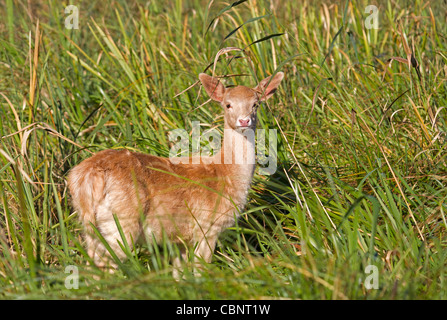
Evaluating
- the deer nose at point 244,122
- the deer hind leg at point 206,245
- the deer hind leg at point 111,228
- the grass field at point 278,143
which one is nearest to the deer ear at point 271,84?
the grass field at point 278,143

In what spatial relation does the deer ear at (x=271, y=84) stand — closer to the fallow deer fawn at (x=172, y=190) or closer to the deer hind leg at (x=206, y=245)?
the fallow deer fawn at (x=172, y=190)

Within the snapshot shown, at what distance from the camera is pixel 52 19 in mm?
6762

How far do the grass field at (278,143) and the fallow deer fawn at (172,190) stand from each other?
0.18 meters

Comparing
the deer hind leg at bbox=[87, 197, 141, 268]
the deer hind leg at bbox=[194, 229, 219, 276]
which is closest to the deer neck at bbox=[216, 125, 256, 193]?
the deer hind leg at bbox=[194, 229, 219, 276]

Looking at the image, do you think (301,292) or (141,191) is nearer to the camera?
(301,292)

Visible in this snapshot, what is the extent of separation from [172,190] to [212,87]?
97 centimetres

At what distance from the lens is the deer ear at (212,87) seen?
175 inches

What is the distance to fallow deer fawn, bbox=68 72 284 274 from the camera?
3.86 metres

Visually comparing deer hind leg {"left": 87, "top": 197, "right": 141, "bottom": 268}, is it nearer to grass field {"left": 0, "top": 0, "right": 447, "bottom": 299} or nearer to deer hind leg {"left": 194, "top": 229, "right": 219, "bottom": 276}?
grass field {"left": 0, "top": 0, "right": 447, "bottom": 299}

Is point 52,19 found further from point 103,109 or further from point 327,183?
point 327,183

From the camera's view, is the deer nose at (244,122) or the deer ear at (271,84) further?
the deer ear at (271,84)

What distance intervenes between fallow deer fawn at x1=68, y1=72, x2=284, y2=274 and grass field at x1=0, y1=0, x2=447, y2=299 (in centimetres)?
18
